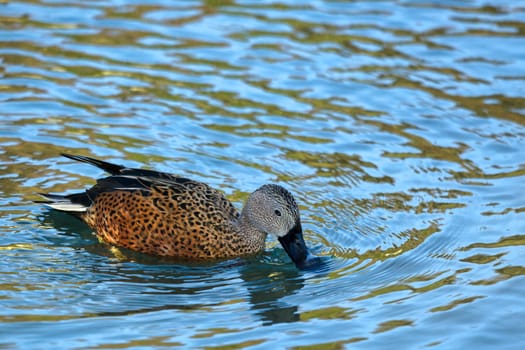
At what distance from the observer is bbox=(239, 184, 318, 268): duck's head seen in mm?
9516

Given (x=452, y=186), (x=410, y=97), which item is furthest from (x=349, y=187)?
(x=410, y=97)

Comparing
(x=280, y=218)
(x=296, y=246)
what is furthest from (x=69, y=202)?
(x=296, y=246)

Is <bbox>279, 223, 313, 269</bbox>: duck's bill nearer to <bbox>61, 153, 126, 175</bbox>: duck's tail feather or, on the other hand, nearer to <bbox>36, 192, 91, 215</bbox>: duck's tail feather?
<bbox>61, 153, 126, 175</bbox>: duck's tail feather

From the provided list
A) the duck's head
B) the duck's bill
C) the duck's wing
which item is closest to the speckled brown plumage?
the duck's wing

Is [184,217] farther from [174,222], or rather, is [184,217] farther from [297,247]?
[297,247]

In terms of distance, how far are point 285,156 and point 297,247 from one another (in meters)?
2.33

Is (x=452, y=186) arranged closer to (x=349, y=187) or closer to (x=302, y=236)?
(x=349, y=187)

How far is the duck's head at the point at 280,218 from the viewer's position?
9516mm

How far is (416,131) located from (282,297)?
14.0ft

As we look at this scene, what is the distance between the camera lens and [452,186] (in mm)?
11062

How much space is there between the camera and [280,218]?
31.6 feet

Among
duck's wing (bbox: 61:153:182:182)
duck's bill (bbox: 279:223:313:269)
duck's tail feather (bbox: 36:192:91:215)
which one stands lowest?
duck's bill (bbox: 279:223:313:269)

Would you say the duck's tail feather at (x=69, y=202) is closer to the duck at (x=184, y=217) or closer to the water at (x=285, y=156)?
the duck at (x=184, y=217)

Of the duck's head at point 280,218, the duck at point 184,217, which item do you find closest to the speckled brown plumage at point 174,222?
the duck at point 184,217
